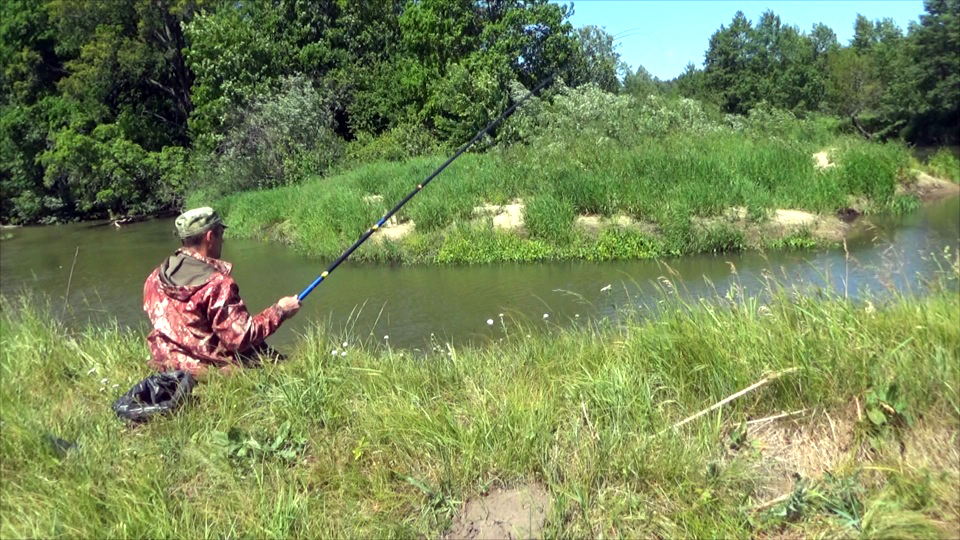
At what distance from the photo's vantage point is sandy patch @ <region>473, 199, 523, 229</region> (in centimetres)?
1555

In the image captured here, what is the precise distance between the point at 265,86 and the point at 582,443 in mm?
26406

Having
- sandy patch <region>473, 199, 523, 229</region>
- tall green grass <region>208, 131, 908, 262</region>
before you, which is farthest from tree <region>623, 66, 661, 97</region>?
sandy patch <region>473, 199, 523, 229</region>

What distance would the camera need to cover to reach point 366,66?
1228 inches

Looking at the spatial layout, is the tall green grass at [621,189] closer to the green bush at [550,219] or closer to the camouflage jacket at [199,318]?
the green bush at [550,219]

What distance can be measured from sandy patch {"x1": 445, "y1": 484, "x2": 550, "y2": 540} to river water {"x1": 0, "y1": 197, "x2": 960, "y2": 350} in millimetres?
3546

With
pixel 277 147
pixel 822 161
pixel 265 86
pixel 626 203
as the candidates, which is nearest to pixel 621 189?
pixel 626 203

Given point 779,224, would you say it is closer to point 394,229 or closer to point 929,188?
point 929,188

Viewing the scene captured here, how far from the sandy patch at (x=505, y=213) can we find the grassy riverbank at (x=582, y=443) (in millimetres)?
11071

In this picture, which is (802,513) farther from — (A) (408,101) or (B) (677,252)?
(A) (408,101)

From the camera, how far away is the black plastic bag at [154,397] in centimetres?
417

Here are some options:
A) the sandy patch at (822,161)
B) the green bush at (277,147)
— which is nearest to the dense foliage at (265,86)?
the green bush at (277,147)

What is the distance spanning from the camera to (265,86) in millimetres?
28234

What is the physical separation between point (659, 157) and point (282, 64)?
17.0m

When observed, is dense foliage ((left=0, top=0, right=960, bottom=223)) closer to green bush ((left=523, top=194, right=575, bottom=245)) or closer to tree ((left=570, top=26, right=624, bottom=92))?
tree ((left=570, top=26, right=624, bottom=92))
